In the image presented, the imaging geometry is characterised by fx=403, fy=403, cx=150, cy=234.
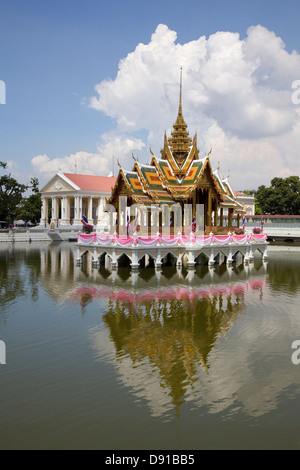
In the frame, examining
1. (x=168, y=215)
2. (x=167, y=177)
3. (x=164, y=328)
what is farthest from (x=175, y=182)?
(x=164, y=328)

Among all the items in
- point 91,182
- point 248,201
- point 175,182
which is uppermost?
point 91,182

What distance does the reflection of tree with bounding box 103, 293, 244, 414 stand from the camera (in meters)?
8.63

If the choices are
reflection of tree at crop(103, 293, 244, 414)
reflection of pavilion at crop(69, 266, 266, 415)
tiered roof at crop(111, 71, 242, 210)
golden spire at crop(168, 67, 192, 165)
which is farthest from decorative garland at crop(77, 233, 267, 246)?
reflection of tree at crop(103, 293, 244, 414)

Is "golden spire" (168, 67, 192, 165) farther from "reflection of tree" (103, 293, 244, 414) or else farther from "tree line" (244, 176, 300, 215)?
"tree line" (244, 176, 300, 215)

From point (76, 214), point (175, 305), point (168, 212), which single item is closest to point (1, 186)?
point (76, 214)

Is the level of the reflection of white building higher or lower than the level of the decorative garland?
higher

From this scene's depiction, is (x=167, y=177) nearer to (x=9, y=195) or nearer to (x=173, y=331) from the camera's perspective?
(x=173, y=331)

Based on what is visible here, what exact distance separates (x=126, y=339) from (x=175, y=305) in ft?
14.0

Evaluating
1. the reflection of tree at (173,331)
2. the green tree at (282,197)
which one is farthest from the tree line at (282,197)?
the reflection of tree at (173,331)

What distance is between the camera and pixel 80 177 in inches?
2842

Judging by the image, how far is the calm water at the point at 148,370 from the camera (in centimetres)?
624

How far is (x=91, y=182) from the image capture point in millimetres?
71750

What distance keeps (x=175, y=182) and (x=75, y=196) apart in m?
43.9

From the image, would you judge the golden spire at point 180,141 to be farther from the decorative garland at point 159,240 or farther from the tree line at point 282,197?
the tree line at point 282,197
